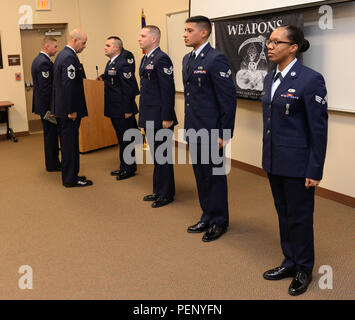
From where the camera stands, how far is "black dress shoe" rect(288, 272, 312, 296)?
251cm

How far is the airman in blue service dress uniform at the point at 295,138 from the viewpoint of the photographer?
2270 mm

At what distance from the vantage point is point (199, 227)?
3.44 metres

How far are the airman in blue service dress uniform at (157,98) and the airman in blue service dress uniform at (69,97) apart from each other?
799 mm

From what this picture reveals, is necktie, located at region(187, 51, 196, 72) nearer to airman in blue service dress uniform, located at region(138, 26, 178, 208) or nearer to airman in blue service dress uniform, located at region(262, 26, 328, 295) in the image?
airman in blue service dress uniform, located at region(138, 26, 178, 208)

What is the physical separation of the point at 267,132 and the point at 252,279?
0.92 metres

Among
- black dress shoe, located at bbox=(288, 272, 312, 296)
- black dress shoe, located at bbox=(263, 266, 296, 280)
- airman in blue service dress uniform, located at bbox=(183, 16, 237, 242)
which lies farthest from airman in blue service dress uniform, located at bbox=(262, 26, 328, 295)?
airman in blue service dress uniform, located at bbox=(183, 16, 237, 242)

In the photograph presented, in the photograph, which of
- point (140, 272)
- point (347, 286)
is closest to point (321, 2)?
point (347, 286)

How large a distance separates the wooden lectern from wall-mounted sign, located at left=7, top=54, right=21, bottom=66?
2020 mm

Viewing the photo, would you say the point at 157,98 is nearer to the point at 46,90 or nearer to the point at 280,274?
the point at 46,90

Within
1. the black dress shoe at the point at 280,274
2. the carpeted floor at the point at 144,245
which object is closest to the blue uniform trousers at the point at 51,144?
the carpeted floor at the point at 144,245

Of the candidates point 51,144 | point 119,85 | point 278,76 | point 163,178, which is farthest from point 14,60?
point 278,76

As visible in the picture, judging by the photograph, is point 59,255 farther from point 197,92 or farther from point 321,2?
point 321,2

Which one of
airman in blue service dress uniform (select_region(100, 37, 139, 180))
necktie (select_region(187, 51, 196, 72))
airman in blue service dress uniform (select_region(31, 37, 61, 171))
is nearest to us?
necktie (select_region(187, 51, 196, 72))

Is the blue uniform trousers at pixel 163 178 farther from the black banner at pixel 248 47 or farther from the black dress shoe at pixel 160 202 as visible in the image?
the black banner at pixel 248 47
